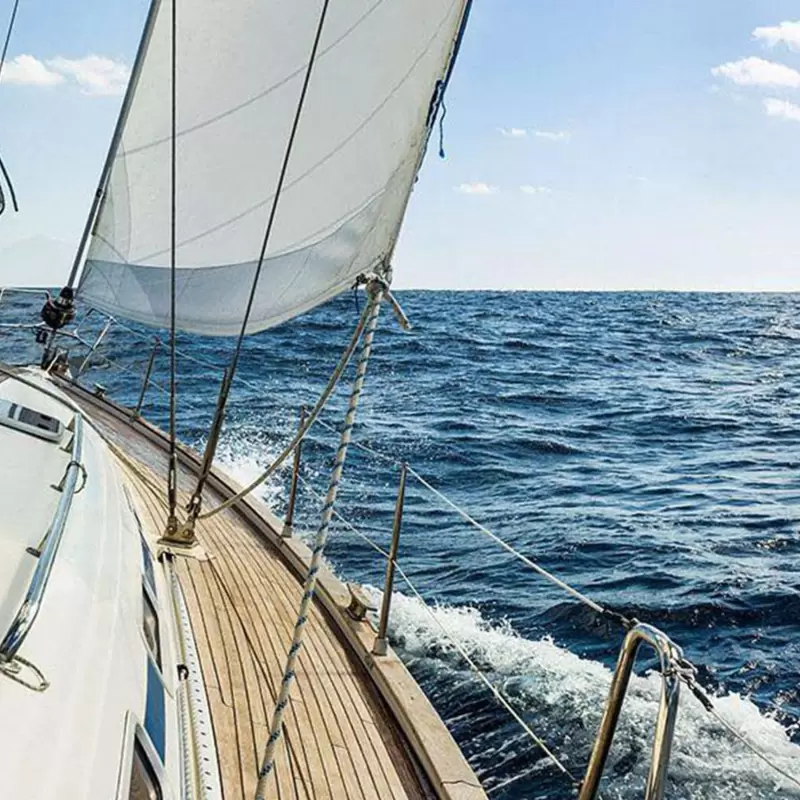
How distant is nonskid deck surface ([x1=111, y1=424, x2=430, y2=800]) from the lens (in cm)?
265

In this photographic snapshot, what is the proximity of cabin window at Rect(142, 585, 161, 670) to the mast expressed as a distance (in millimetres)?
1654

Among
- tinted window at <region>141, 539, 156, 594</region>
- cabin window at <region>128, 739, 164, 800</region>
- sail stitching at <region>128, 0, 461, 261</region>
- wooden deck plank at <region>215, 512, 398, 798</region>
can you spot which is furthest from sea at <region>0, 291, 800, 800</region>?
cabin window at <region>128, 739, 164, 800</region>

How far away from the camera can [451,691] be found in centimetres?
502

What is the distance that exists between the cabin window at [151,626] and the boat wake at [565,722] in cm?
190

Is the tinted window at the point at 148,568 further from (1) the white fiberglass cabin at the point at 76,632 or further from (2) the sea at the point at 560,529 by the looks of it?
(2) the sea at the point at 560,529

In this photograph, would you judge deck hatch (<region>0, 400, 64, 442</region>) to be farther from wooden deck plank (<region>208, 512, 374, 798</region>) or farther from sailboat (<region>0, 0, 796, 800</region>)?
wooden deck plank (<region>208, 512, 374, 798</region>)

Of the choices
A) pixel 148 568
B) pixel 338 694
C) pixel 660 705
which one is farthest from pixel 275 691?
pixel 660 705

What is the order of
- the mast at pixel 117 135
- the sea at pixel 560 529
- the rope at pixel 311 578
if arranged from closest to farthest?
the rope at pixel 311 578 → the mast at pixel 117 135 → the sea at pixel 560 529

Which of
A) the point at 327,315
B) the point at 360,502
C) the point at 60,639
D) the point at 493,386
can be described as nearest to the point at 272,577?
the point at 60,639

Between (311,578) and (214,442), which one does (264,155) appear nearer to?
(214,442)

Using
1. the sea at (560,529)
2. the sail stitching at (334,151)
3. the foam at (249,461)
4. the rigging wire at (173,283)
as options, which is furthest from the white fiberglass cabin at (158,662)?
the foam at (249,461)

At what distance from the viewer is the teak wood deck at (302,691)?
2.67 metres

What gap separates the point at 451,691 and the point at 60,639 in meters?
3.62

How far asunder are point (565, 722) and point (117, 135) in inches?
144
